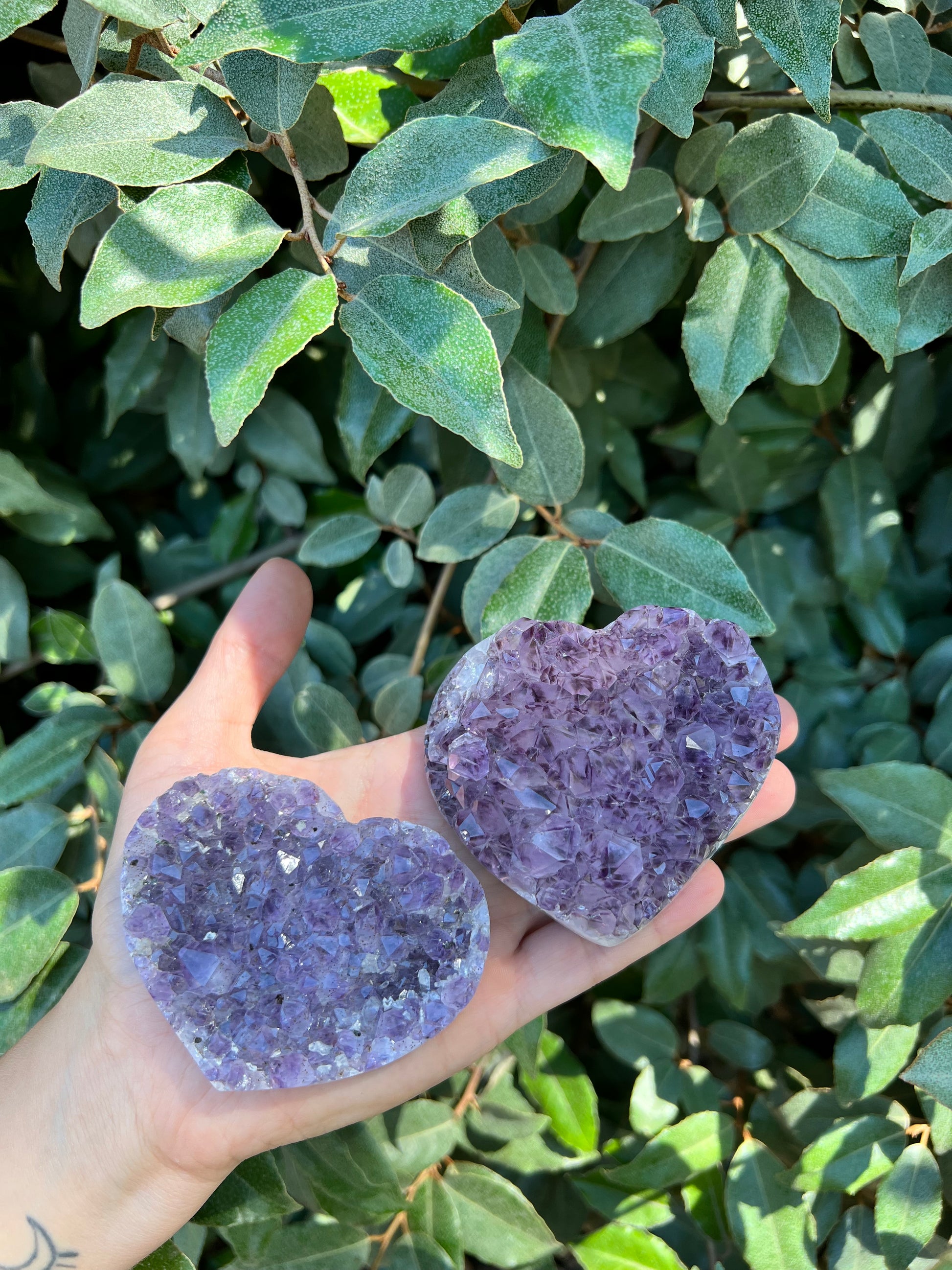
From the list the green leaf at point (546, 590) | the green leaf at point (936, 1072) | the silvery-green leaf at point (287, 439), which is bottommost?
the green leaf at point (936, 1072)

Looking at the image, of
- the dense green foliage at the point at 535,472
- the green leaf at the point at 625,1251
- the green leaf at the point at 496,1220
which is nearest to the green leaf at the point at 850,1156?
the dense green foliage at the point at 535,472

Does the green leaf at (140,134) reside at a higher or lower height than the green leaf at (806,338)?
higher

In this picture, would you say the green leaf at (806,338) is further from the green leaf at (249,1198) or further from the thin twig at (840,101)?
the green leaf at (249,1198)

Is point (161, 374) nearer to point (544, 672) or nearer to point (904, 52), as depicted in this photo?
point (544, 672)

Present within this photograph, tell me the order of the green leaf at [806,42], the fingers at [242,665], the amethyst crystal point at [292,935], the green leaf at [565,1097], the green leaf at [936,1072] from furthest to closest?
1. the green leaf at [565,1097]
2. the fingers at [242,665]
3. the amethyst crystal point at [292,935]
4. the green leaf at [936,1072]
5. the green leaf at [806,42]

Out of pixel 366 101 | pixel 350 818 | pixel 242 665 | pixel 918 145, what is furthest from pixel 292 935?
pixel 918 145

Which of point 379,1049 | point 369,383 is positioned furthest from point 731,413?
point 379,1049

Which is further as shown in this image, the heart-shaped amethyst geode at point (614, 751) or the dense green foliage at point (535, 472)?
the heart-shaped amethyst geode at point (614, 751)
